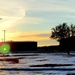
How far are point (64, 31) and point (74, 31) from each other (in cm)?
536

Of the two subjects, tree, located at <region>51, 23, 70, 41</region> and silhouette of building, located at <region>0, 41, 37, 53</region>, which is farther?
tree, located at <region>51, 23, 70, 41</region>

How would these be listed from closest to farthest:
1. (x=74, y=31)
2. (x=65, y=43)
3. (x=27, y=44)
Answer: (x=65, y=43) < (x=27, y=44) < (x=74, y=31)

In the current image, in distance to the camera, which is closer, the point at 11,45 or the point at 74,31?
the point at 11,45

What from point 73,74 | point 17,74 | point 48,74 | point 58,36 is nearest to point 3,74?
point 17,74

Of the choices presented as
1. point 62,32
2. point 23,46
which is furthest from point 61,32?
point 23,46

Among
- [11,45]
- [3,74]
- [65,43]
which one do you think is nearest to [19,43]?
[11,45]

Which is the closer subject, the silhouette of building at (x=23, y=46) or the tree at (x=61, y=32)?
the silhouette of building at (x=23, y=46)

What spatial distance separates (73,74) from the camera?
20.2 m

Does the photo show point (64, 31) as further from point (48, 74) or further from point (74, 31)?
point (48, 74)

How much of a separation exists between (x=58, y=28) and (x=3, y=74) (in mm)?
149814

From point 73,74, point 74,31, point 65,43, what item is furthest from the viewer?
point 74,31

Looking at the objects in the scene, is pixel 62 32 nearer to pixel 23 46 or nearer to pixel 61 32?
pixel 61 32

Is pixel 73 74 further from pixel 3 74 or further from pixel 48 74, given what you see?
pixel 3 74

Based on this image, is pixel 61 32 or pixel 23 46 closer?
pixel 23 46
